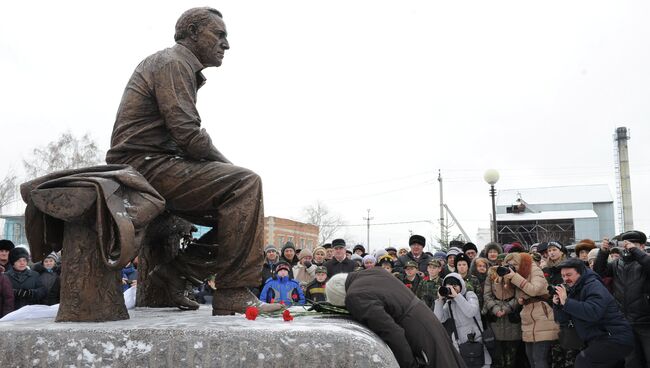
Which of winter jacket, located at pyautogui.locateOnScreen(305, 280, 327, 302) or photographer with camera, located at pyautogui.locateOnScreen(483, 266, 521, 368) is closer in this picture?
photographer with camera, located at pyautogui.locateOnScreen(483, 266, 521, 368)

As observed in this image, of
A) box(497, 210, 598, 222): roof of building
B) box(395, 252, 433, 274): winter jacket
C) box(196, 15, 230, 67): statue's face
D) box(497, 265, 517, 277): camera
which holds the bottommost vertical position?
box(497, 265, 517, 277): camera

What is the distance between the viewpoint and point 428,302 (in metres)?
8.42

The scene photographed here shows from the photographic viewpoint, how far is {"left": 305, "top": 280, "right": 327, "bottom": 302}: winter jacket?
9.07 m

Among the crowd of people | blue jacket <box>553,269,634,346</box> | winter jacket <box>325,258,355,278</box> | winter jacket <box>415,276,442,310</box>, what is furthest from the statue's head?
winter jacket <box>325,258,355,278</box>

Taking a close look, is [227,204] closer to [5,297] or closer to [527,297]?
[527,297]

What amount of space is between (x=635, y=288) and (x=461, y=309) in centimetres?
207

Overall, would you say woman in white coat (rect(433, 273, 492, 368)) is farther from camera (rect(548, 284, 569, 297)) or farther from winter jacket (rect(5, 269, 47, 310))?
winter jacket (rect(5, 269, 47, 310))

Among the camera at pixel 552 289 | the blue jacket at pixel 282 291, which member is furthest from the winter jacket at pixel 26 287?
the camera at pixel 552 289

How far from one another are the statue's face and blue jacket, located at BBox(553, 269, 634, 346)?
4863 mm

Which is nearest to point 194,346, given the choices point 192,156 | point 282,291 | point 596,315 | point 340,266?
point 192,156

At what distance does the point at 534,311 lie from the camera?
7.68 m

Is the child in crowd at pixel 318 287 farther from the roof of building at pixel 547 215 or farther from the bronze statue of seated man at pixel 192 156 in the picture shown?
the roof of building at pixel 547 215

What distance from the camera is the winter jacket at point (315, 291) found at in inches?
357

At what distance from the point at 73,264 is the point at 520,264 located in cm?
601
